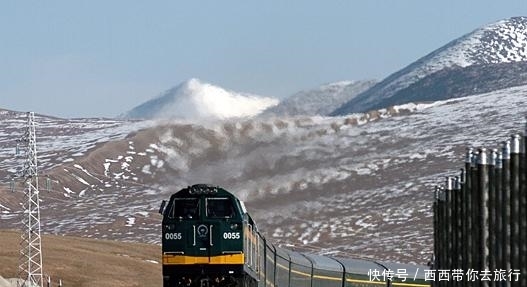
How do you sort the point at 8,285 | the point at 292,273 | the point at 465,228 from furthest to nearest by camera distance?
the point at 8,285
the point at 292,273
the point at 465,228

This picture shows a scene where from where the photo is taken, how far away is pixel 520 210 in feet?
154

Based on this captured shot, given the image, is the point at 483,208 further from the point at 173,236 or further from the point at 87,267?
the point at 87,267

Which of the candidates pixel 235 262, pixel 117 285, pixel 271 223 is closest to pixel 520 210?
pixel 235 262

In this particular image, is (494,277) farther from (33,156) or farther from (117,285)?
(117,285)

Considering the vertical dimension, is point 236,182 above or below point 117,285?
above

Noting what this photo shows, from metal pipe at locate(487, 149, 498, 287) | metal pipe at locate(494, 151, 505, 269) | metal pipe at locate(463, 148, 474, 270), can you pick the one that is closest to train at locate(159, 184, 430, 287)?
metal pipe at locate(463, 148, 474, 270)

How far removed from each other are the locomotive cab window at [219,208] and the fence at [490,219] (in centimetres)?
1161

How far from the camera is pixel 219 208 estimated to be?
74000 mm

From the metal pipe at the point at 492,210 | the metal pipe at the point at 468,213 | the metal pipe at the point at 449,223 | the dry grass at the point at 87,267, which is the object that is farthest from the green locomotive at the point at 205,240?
the dry grass at the point at 87,267

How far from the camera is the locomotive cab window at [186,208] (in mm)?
74125

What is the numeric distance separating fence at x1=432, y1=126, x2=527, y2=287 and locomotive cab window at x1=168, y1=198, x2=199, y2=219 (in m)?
13.1

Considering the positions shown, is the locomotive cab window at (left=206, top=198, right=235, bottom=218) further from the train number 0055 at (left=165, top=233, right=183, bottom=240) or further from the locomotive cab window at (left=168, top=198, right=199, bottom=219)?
the train number 0055 at (left=165, top=233, right=183, bottom=240)

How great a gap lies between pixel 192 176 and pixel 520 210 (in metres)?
125

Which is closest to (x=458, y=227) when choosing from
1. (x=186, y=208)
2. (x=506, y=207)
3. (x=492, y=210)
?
(x=492, y=210)
